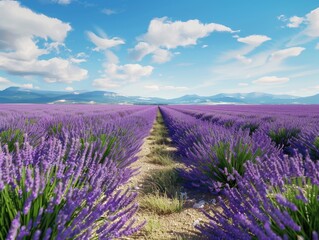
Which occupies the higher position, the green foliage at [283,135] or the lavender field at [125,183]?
the lavender field at [125,183]

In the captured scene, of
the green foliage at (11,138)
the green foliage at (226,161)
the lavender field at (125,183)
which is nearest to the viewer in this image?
the lavender field at (125,183)

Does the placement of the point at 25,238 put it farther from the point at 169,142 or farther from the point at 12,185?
the point at 169,142

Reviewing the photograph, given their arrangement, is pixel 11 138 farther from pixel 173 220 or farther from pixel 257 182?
pixel 257 182

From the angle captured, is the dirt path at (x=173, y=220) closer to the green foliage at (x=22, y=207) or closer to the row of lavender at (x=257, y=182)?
the row of lavender at (x=257, y=182)

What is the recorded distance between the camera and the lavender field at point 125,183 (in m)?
1.27

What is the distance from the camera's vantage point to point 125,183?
3.48 metres

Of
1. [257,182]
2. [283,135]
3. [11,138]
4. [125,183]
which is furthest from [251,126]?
[257,182]

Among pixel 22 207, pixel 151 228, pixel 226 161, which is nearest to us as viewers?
pixel 22 207

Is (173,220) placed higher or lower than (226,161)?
lower

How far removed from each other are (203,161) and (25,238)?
8.35ft

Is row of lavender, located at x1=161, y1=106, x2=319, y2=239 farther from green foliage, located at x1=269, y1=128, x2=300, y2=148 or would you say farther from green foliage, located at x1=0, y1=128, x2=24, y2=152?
green foliage, located at x1=0, y1=128, x2=24, y2=152

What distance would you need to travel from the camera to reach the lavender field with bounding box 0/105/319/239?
1.27 metres

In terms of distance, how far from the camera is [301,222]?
4.72ft

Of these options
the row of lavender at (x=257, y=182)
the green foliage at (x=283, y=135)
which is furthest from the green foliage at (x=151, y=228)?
the green foliage at (x=283, y=135)
